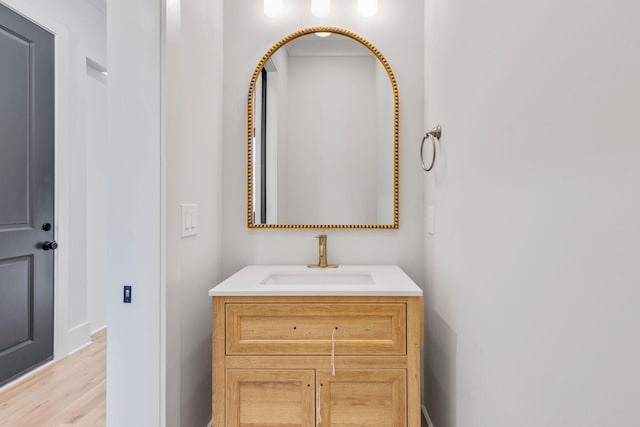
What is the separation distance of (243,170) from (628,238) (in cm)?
168

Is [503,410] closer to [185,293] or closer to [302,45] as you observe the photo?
[185,293]

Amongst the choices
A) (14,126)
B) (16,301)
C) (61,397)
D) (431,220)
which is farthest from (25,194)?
(431,220)

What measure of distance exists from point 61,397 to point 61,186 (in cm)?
143

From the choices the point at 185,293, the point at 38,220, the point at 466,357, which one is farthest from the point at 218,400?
the point at 38,220

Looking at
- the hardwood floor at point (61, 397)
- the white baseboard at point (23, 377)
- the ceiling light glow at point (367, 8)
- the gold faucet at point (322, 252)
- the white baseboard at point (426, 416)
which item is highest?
the ceiling light glow at point (367, 8)

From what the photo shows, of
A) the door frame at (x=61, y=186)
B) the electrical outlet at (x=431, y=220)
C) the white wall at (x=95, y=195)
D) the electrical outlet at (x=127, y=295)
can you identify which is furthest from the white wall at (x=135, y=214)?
the white wall at (x=95, y=195)

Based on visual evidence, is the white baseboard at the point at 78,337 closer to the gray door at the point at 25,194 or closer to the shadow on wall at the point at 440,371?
the gray door at the point at 25,194

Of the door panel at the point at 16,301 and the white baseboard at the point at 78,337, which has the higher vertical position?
the door panel at the point at 16,301

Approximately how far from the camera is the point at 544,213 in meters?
0.83

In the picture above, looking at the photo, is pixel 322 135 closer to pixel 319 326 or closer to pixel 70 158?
pixel 319 326

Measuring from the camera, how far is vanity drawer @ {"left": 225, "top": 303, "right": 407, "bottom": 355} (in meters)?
1.38

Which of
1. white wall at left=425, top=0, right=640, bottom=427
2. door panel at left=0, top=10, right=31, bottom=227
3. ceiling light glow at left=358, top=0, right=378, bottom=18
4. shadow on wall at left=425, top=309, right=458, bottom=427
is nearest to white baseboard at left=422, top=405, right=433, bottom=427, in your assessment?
shadow on wall at left=425, top=309, right=458, bottom=427

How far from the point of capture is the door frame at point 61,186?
267cm

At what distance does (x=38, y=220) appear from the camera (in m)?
2.54
